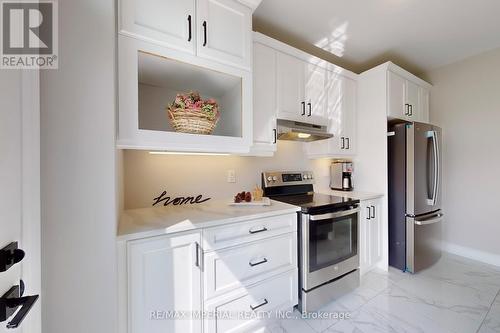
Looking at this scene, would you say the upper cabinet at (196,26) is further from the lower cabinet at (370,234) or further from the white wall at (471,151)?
the white wall at (471,151)

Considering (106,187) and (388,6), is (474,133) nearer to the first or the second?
(388,6)

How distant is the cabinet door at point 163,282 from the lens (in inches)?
40.6

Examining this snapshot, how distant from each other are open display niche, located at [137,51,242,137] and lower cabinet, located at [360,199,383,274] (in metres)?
1.68

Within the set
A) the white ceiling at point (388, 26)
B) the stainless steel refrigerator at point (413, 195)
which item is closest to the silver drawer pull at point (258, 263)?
the stainless steel refrigerator at point (413, 195)

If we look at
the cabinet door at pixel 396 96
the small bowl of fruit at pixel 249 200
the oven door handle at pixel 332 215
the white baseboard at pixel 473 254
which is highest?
the cabinet door at pixel 396 96

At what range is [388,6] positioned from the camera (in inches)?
68.7

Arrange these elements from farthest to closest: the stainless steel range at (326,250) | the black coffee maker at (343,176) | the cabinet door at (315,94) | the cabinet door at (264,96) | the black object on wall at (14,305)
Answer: the black coffee maker at (343,176)
the cabinet door at (315,94)
the cabinet door at (264,96)
the stainless steel range at (326,250)
the black object on wall at (14,305)

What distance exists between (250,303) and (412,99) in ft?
9.97

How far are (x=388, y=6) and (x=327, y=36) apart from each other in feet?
1.83

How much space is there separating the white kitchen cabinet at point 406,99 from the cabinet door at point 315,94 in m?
0.79

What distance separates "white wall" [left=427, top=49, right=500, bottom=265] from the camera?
246 centimetres

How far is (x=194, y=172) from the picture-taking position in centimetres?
179

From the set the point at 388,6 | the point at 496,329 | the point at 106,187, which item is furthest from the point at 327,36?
the point at 496,329

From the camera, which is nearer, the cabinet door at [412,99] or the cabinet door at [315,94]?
the cabinet door at [315,94]
